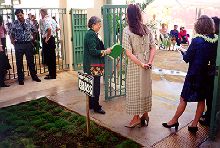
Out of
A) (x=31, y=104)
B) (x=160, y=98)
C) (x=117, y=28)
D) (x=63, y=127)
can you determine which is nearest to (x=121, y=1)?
(x=117, y=28)

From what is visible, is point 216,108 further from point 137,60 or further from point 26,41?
point 26,41

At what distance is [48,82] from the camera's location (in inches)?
299

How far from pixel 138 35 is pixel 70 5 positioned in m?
4.92

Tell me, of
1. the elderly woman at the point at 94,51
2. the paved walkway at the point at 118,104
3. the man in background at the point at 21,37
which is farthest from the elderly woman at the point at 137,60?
the man in background at the point at 21,37

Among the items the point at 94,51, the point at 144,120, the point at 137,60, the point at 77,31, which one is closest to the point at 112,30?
the point at 94,51

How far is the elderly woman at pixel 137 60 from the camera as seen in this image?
423cm

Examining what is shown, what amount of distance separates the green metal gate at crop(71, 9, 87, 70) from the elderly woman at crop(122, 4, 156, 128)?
460 cm

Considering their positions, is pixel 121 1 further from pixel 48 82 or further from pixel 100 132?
pixel 100 132

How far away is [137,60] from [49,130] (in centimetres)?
194

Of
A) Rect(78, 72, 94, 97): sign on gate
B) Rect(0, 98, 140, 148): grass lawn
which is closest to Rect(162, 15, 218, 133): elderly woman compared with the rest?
Rect(0, 98, 140, 148): grass lawn

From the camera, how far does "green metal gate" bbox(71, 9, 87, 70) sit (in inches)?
340

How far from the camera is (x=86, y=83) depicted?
3.99 metres

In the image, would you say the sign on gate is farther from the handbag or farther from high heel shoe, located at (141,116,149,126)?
high heel shoe, located at (141,116,149,126)

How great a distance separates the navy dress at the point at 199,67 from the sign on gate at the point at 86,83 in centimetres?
158
